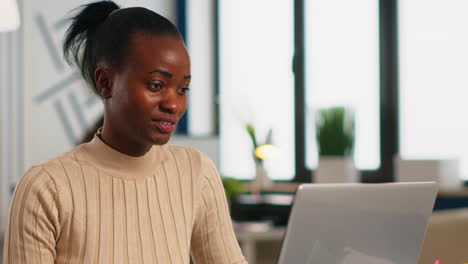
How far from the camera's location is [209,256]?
102 centimetres

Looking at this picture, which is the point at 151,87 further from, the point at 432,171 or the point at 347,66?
the point at 347,66

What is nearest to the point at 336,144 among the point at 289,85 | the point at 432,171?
the point at 432,171

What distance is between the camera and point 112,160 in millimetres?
946

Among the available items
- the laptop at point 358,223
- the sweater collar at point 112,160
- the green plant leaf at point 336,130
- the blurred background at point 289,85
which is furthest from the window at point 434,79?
the sweater collar at point 112,160

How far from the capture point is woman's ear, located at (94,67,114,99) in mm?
914

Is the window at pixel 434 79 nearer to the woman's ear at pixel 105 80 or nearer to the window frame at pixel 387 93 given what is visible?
the window frame at pixel 387 93

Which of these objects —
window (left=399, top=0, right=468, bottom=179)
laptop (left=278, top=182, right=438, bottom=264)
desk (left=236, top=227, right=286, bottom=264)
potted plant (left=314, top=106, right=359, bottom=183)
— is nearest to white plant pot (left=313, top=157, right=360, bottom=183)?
potted plant (left=314, top=106, right=359, bottom=183)

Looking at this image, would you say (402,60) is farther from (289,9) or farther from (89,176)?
(89,176)

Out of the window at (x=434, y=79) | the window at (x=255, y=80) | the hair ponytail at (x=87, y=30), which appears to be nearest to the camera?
the hair ponytail at (x=87, y=30)

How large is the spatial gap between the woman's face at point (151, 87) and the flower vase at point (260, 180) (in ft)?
12.4

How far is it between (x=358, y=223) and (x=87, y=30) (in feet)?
1.67

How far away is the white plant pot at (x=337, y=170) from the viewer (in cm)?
418

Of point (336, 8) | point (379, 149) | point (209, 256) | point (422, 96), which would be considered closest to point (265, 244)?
point (379, 149)

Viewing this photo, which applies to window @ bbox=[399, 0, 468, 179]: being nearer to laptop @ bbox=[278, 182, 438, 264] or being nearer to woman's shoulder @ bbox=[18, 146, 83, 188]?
laptop @ bbox=[278, 182, 438, 264]
